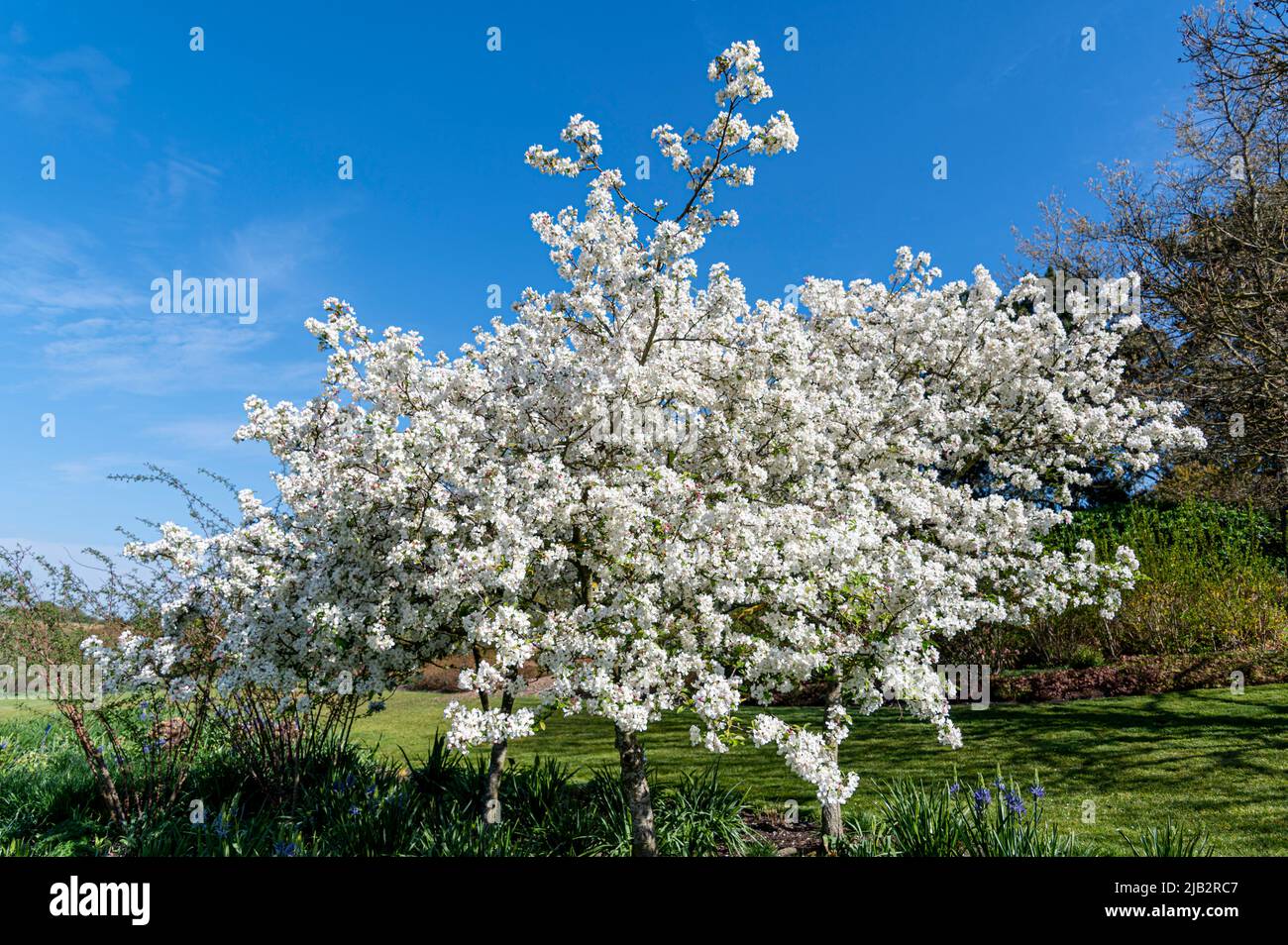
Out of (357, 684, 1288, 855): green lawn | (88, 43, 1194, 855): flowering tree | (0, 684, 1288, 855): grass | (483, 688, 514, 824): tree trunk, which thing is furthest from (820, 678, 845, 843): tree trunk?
(483, 688, 514, 824): tree trunk

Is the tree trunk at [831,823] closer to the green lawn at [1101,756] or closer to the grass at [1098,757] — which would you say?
the grass at [1098,757]

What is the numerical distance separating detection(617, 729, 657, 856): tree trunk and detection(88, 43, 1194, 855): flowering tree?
0.07 ft

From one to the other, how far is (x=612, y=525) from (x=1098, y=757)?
949 cm

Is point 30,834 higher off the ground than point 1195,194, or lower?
lower

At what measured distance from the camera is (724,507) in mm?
6613

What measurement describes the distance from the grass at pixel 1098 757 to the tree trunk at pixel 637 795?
2868 mm

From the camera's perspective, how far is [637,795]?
7.28 metres
